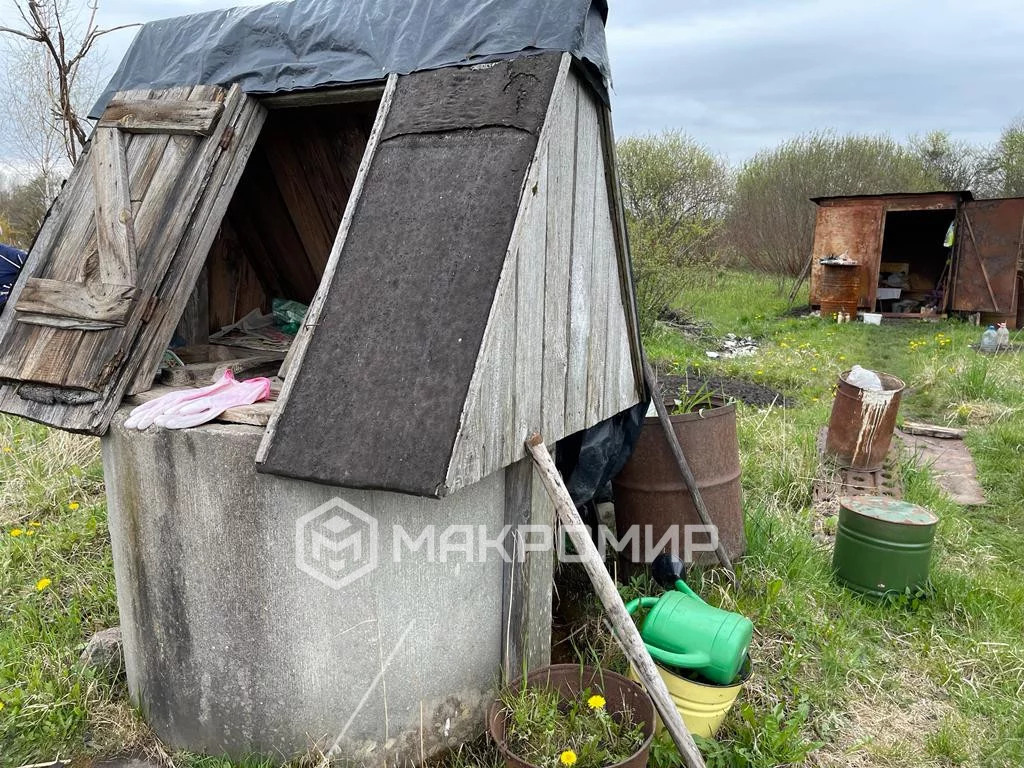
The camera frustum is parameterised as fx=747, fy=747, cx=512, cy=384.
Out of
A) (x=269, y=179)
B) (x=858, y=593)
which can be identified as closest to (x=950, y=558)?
(x=858, y=593)

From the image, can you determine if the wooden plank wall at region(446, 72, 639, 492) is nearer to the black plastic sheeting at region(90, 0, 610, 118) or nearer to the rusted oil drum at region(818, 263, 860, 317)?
the black plastic sheeting at region(90, 0, 610, 118)

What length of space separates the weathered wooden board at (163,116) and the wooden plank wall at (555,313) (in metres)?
1.50

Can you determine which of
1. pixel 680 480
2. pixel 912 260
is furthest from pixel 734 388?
pixel 912 260

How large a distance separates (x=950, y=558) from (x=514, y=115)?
13.1ft

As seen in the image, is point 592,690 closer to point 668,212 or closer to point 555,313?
point 555,313

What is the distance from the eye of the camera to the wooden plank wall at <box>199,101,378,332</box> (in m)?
4.35

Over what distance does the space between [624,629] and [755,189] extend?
707 inches

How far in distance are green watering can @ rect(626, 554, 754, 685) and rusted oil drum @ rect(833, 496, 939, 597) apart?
5.19 feet

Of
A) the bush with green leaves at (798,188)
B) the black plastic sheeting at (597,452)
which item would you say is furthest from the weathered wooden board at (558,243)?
the bush with green leaves at (798,188)

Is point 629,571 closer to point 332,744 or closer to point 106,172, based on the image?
point 332,744

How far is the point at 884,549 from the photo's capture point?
4.12 metres

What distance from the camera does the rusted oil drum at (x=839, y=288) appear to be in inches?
508

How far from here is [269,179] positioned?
4.60m

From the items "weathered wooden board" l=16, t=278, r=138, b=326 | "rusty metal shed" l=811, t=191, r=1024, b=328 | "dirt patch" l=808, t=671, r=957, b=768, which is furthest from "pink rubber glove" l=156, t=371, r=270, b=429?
"rusty metal shed" l=811, t=191, r=1024, b=328
